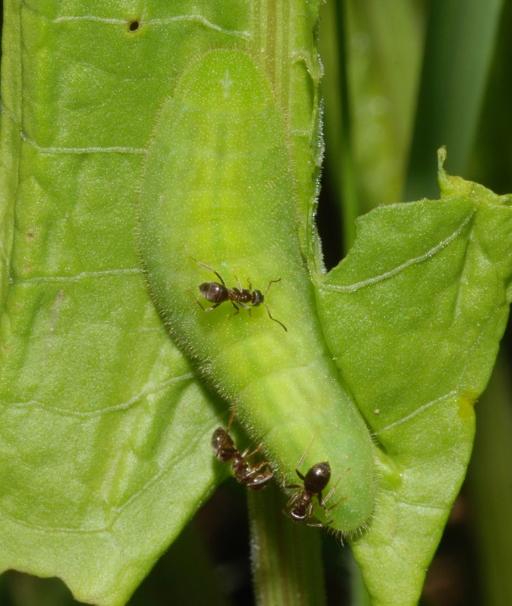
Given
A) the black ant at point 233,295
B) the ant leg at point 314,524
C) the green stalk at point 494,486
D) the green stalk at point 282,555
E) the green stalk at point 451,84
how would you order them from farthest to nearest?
the green stalk at point 494,486, the green stalk at point 451,84, the green stalk at point 282,555, the ant leg at point 314,524, the black ant at point 233,295

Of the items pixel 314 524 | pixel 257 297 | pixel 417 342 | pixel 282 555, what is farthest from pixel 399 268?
pixel 282 555

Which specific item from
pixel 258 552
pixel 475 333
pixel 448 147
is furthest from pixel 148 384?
pixel 448 147

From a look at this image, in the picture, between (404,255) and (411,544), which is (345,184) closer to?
(404,255)

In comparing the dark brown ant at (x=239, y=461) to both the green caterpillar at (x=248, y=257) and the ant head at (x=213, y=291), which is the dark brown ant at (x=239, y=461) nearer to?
the green caterpillar at (x=248, y=257)

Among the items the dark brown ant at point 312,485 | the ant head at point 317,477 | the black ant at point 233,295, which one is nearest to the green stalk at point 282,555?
the dark brown ant at point 312,485

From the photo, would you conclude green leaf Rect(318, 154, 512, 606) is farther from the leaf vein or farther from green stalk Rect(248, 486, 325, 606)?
green stalk Rect(248, 486, 325, 606)

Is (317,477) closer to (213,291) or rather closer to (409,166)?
(213,291)
